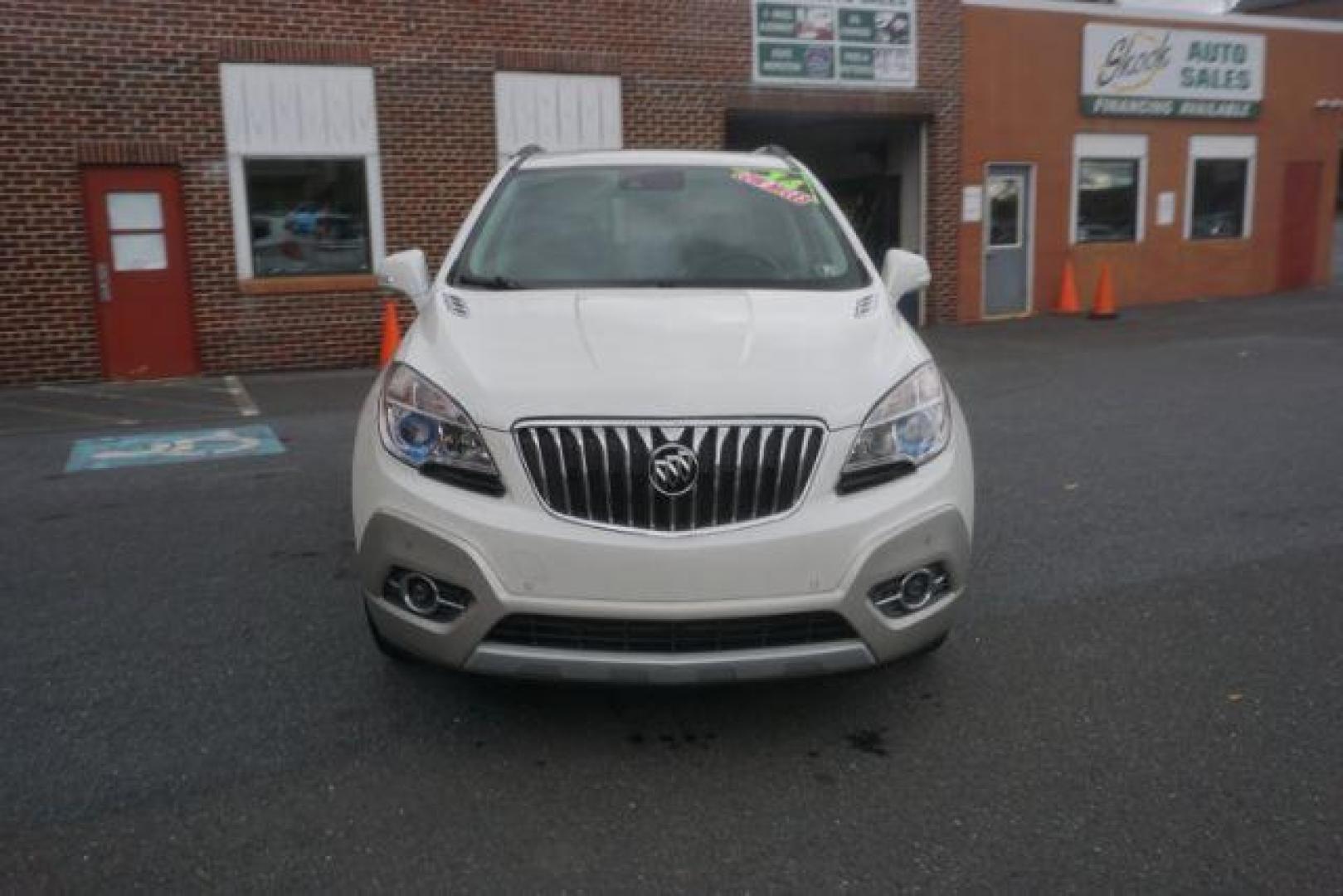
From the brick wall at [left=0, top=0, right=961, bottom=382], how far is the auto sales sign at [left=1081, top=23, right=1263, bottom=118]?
20.5ft

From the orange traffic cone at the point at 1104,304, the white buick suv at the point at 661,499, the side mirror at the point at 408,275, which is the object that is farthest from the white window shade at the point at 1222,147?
the white buick suv at the point at 661,499

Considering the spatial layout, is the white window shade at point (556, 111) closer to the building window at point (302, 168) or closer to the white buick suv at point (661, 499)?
the building window at point (302, 168)

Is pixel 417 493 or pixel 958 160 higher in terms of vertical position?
pixel 958 160

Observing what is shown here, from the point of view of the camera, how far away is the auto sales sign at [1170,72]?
1728 centimetres

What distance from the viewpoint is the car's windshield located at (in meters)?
4.21

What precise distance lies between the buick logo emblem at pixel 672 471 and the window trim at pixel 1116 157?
1607cm

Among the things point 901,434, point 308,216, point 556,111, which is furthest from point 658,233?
point 556,111

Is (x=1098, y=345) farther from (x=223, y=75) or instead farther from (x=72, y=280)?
(x=72, y=280)

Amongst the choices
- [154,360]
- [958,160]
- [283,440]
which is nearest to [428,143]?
[154,360]

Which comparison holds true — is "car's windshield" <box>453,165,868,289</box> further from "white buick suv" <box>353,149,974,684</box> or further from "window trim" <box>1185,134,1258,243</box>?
"window trim" <box>1185,134,1258,243</box>

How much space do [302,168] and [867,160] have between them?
8855 millimetres

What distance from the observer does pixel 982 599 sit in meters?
4.64

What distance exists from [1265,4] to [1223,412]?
5455 cm

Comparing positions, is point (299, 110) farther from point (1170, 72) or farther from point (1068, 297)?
A: point (1170, 72)
